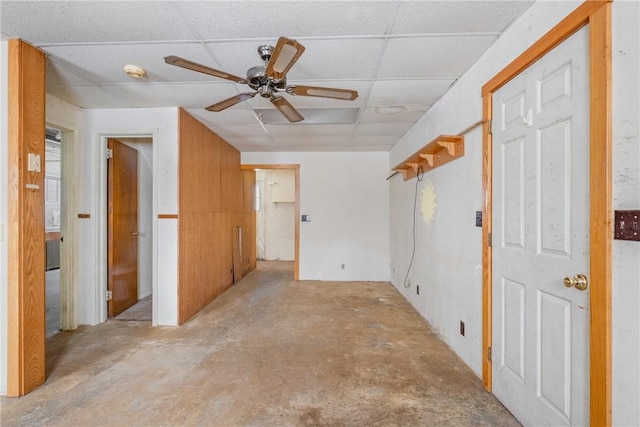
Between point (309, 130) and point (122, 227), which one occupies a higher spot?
point (309, 130)

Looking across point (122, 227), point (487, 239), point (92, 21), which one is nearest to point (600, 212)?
point (487, 239)

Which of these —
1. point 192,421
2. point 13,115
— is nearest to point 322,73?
point 13,115

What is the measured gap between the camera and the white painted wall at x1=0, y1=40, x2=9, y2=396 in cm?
189

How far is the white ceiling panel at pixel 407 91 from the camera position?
2522 millimetres

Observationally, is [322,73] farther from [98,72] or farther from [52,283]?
[52,283]

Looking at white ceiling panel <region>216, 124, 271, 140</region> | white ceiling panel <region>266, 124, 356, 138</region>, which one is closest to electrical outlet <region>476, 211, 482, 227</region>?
white ceiling panel <region>266, 124, 356, 138</region>

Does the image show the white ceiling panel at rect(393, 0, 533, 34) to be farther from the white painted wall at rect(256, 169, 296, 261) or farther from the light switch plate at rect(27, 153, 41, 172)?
the white painted wall at rect(256, 169, 296, 261)

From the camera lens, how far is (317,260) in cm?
528

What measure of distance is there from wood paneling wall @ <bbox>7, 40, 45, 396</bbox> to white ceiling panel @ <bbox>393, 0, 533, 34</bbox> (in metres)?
2.53

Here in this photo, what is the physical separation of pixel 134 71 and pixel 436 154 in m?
2.84

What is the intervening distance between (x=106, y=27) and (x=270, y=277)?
4.46 meters

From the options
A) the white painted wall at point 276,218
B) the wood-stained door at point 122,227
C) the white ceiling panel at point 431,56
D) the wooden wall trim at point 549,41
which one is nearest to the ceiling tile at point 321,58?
the white ceiling panel at point 431,56

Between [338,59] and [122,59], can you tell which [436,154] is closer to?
[338,59]

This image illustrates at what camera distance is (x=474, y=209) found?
2180 millimetres
